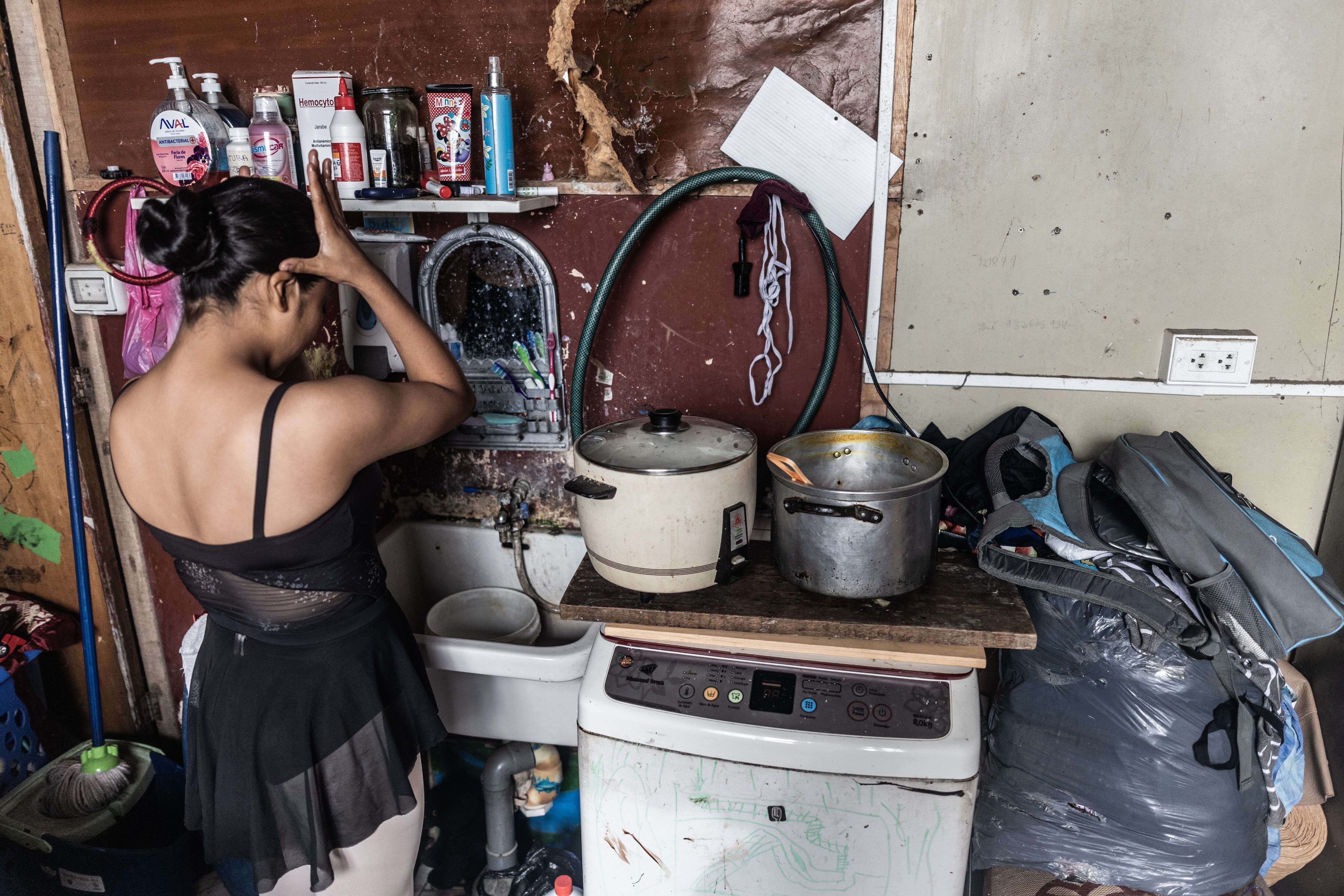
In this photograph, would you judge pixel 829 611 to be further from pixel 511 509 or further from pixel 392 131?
pixel 392 131

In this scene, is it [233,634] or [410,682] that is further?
[410,682]

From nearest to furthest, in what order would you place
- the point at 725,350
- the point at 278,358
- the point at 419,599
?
the point at 278,358 < the point at 725,350 < the point at 419,599

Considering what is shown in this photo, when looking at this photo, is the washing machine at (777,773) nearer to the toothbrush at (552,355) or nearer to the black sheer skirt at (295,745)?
the black sheer skirt at (295,745)

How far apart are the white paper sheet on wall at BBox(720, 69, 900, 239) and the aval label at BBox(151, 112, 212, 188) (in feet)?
3.60

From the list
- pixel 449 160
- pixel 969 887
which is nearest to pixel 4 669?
pixel 449 160

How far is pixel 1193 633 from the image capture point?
1.41 m

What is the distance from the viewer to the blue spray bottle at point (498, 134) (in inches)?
65.5

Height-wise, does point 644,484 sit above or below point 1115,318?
below

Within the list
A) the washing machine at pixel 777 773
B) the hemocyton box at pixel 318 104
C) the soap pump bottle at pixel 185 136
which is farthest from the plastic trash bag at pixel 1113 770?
the soap pump bottle at pixel 185 136

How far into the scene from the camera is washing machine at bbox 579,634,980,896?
130cm

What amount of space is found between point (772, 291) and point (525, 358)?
59 centimetres

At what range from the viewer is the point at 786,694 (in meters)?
1.39

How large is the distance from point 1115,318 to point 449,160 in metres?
1.38

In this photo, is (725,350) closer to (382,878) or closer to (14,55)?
(382,878)
